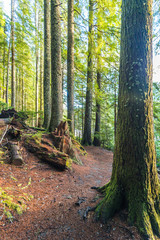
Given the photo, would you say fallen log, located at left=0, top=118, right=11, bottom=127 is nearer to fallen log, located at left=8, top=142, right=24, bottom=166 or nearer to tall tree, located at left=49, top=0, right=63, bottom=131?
fallen log, located at left=8, top=142, right=24, bottom=166

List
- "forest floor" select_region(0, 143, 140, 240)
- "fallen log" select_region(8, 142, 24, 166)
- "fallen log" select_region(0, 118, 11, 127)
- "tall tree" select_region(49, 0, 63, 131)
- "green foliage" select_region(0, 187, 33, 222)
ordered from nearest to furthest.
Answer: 1. "forest floor" select_region(0, 143, 140, 240)
2. "green foliage" select_region(0, 187, 33, 222)
3. "fallen log" select_region(8, 142, 24, 166)
4. "fallen log" select_region(0, 118, 11, 127)
5. "tall tree" select_region(49, 0, 63, 131)

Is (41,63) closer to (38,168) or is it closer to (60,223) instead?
(38,168)

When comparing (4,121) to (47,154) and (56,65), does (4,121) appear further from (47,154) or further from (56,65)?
(56,65)

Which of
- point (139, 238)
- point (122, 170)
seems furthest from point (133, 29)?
point (139, 238)

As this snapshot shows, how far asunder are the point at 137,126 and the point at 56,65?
5.43 meters

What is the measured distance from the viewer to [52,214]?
2.33m

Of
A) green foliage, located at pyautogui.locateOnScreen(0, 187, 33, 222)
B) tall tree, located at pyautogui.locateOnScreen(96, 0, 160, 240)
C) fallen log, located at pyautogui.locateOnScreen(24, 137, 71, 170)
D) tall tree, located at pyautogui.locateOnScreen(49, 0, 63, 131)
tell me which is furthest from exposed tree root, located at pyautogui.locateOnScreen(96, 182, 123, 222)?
tall tree, located at pyautogui.locateOnScreen(49, 0, 63, 131)

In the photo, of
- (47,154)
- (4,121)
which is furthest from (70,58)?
(47,154)

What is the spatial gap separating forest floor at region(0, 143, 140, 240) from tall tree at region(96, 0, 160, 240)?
0.27m

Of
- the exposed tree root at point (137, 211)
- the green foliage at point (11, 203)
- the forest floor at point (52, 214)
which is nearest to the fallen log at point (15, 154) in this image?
the forest floor at point (52, 214)

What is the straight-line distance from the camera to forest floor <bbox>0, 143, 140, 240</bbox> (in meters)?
1.88

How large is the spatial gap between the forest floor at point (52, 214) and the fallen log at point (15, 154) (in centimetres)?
16

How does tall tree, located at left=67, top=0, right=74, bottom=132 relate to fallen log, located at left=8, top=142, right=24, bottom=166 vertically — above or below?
above

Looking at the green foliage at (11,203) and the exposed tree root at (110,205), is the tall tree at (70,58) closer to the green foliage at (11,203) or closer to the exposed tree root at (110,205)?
the green foliage at (11,203)
